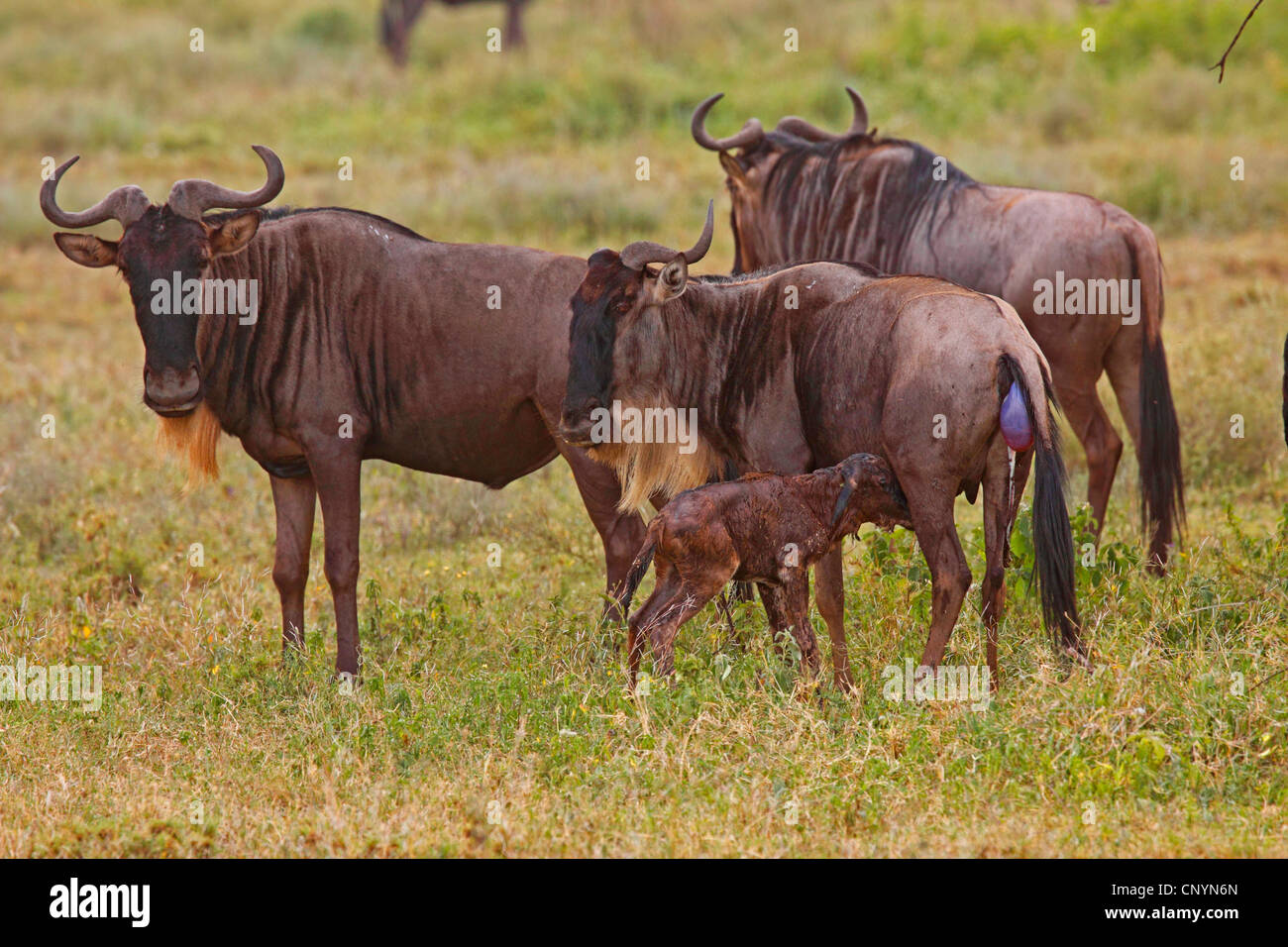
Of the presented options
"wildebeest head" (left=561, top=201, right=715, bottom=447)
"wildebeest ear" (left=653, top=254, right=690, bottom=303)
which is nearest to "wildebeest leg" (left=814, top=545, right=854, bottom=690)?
"wildebeest head" (left=561, top=201, right=715, bottom=447)

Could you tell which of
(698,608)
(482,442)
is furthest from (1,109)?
(698,608)

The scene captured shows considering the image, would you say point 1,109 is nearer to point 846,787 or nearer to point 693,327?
point 693,327

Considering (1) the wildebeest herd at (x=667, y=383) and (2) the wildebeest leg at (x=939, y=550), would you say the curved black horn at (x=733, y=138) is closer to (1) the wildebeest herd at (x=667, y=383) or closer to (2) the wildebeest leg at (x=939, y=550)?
(1) the wildebeest herd at (x=667, y=383)

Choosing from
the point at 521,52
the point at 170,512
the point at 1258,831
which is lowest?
the point at 1258,831

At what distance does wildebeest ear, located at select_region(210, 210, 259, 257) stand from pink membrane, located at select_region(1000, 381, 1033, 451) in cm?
263

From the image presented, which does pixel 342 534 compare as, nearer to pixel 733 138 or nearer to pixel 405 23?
pixel 733 138

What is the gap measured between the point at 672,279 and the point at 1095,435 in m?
2.55

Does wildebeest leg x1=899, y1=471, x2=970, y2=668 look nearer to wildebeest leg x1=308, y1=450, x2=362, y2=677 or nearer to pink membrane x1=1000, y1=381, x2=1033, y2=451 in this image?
pink membrane x1=1000, y1=381, x2=1033, y2=451

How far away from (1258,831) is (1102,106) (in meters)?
12.9

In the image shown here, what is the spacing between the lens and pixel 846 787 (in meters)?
4.37

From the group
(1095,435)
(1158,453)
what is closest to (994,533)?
(1158,453)

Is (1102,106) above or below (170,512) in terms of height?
above

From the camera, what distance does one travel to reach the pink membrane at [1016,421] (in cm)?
462

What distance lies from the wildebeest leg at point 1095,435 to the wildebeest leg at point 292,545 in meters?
3.22
